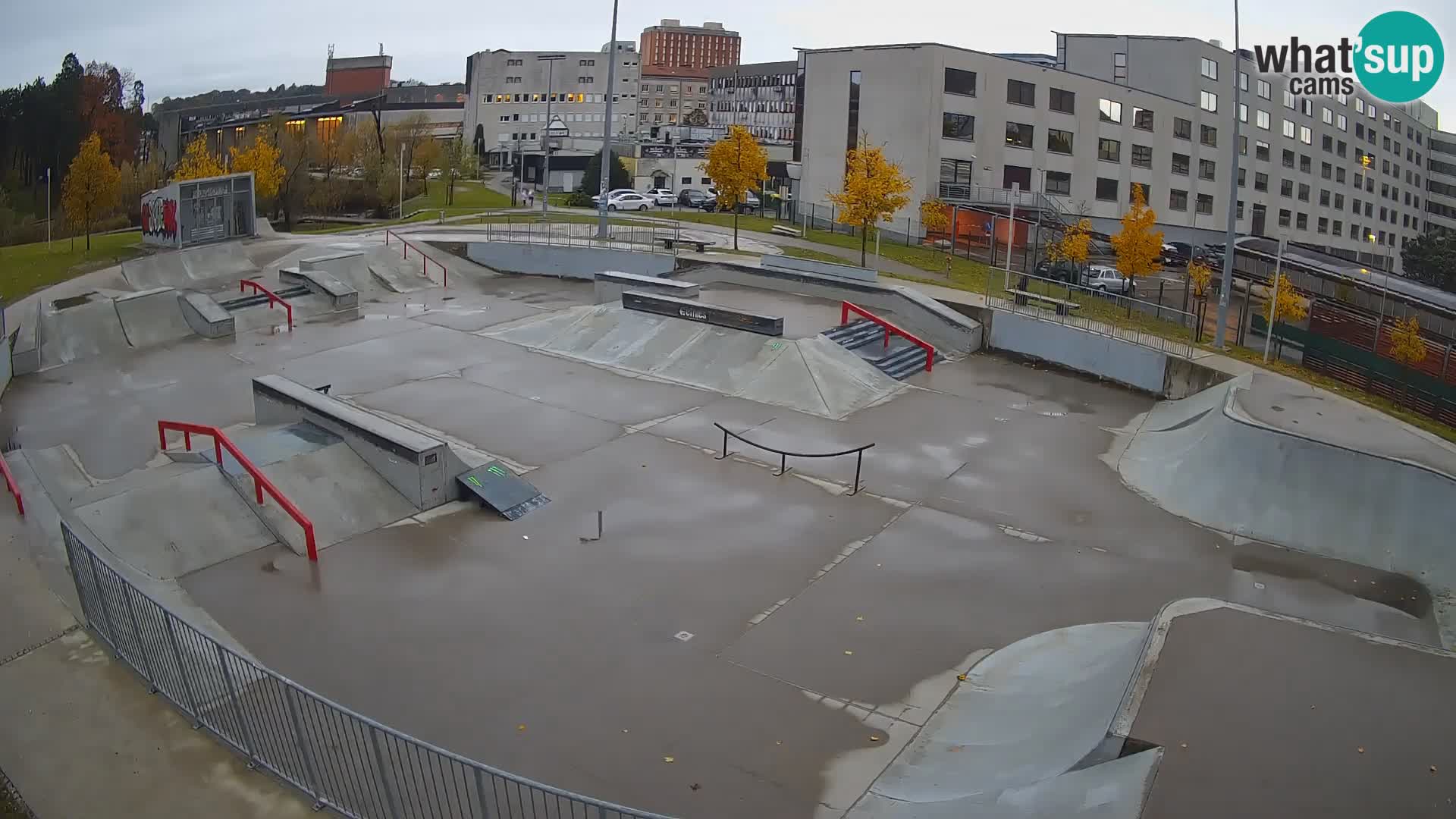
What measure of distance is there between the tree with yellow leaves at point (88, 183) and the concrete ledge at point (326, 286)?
9.54 m

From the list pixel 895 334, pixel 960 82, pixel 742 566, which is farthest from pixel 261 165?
pixel 742 566

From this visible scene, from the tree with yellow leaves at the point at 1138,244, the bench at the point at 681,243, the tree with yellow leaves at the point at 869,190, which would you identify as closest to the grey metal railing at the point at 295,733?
the tree with yellow leaves at the point at 1138,244

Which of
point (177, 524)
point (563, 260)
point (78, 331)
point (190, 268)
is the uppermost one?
point (563, 260)

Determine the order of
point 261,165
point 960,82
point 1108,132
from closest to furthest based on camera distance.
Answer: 1. point 261,165
2. point 960,82
3. point 1108,132

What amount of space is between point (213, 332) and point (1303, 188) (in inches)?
2846

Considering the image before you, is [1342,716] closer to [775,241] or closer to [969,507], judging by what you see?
[969,507]

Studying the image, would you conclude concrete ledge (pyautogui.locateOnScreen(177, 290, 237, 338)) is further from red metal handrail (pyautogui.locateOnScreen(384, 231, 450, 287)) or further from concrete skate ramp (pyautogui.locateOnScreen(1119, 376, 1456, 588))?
concrete skate ramp (pyautogui.locateOnScreen(1119, 376, 1456, 588))

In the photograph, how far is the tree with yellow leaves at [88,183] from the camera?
35969 mm

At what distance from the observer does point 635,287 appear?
29.7 m

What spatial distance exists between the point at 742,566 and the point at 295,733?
23.1 feet

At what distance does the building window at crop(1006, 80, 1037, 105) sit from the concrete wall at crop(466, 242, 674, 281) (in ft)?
79.6

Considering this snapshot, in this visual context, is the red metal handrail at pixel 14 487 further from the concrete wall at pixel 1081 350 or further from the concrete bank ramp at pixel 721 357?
the concrete wall at pixel 1081 350

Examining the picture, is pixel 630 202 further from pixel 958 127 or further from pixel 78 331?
pixel 78 331

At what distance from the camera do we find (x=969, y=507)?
55.6 ft
